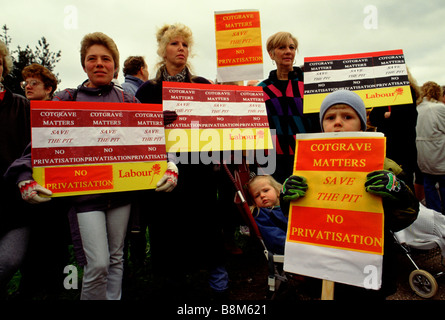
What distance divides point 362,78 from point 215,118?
1.59 meters

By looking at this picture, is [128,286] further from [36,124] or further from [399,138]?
[399,138]

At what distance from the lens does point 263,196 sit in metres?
2.75

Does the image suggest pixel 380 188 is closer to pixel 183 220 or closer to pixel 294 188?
pixel 294 188

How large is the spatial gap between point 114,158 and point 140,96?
0.70 meters

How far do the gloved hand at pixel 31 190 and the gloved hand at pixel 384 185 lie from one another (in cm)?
193

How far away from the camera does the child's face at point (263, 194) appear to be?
274 centimetres

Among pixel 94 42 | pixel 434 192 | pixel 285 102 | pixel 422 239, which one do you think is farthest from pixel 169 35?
pixel 434 192

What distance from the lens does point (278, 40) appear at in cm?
306

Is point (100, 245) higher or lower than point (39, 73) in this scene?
lower

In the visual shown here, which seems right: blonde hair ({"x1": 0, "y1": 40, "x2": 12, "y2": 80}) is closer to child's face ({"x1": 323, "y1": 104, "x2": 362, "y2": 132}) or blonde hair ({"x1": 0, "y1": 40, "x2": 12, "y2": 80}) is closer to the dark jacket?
the dark jacket

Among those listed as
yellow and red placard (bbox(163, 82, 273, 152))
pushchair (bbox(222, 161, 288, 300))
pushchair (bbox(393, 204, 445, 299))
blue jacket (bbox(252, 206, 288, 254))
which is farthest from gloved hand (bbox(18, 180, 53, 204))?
pushchair (bbox(393, 204, 445, 299))

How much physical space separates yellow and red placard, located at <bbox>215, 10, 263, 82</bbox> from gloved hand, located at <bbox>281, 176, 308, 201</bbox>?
5.32ft

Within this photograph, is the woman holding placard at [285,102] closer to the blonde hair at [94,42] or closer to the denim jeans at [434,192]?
the blonde hair at [94,42]
